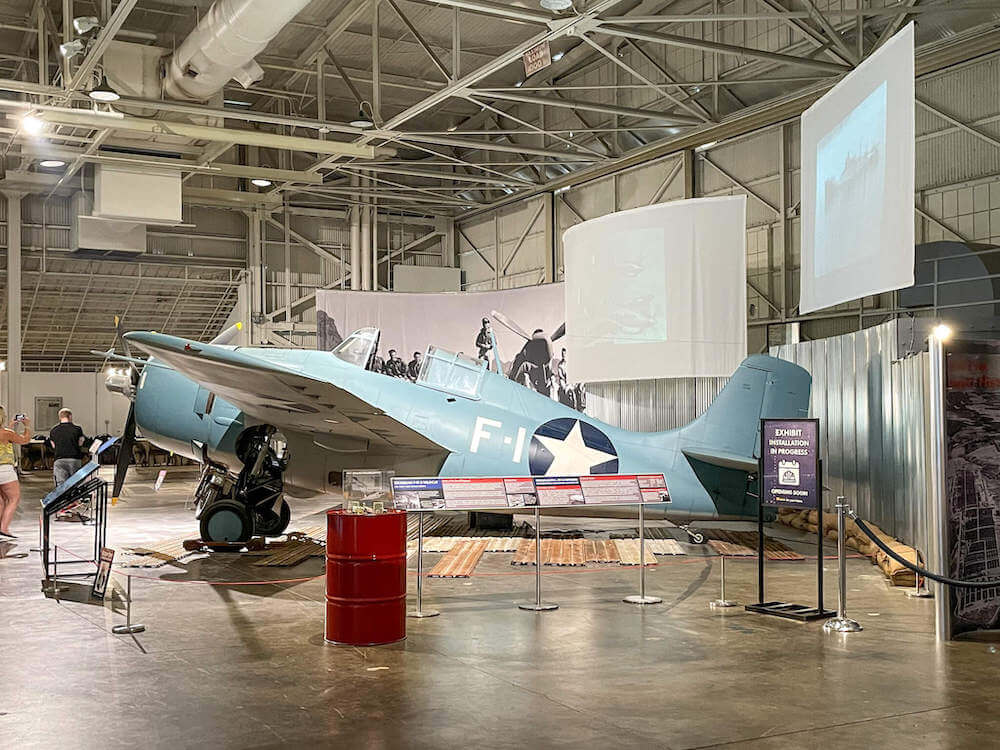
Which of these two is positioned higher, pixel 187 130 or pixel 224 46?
pixel 187 130

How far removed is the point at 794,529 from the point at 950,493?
6919 millimetres

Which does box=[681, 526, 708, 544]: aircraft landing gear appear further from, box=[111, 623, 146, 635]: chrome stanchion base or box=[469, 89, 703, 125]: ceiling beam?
box=[469, 89, 703, 125]: ceiling beam

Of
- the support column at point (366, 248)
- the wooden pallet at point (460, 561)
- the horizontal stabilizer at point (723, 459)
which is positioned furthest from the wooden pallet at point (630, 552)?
the support column at point (366, 248)

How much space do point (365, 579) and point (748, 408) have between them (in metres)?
6.16

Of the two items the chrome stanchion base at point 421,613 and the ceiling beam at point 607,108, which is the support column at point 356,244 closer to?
the ceiling beam at point 607,108

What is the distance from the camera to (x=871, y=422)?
11688mm

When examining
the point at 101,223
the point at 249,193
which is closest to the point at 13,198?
the point at 101,223

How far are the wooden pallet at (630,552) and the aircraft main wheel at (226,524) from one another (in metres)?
3.96

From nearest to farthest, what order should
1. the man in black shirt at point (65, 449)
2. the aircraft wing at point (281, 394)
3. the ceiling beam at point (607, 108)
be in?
the aircraft wing at point (281, 394), the man in black shirt at point (65, 449), the ceiling beam at point (607, 108)

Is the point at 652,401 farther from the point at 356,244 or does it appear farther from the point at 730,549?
the point at 356,244

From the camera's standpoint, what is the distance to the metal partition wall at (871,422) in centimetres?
973

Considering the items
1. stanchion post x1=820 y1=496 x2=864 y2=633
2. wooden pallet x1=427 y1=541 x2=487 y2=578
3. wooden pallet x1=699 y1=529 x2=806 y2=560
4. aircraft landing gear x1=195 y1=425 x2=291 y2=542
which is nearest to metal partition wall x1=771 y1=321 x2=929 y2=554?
wooden pallet x1=699 y1=529 x2=806 y2=560

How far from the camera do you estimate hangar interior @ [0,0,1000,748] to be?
200 inches

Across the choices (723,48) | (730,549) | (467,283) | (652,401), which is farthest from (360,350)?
(467,283)
